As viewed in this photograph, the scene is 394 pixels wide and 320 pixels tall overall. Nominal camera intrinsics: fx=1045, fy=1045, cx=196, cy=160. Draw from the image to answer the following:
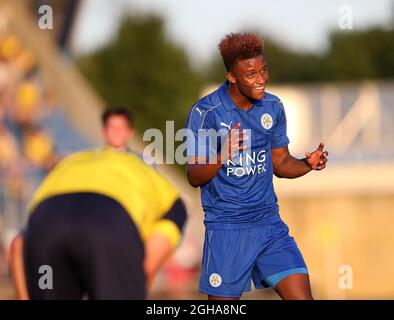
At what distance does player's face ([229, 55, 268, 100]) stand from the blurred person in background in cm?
80

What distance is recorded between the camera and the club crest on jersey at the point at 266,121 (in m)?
5.46

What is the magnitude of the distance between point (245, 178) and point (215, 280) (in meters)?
0.58

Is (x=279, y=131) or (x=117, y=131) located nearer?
(x=279, y=131)

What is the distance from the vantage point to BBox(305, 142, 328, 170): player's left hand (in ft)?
17.8

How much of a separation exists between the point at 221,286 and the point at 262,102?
1.00m

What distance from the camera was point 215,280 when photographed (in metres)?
5.57

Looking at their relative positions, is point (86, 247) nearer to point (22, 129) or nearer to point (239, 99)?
point (239, 99)

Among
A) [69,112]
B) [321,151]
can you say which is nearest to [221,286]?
[321,151]

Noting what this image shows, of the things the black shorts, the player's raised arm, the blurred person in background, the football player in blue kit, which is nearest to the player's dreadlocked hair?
the football player in blue kit

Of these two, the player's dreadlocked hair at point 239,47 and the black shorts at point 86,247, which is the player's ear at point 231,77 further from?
the black shorts at point 86,247

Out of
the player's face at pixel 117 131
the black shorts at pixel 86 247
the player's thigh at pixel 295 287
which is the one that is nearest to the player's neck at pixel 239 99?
the black shorts at pixel 86 247

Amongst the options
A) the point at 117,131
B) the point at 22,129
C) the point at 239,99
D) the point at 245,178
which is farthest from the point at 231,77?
the point at 22,129

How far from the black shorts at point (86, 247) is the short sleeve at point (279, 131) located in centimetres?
88
